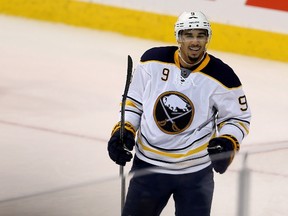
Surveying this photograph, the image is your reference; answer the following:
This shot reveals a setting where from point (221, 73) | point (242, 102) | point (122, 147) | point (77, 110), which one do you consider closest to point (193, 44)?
point (221, 73)

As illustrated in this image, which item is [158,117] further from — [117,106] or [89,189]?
[117,106]

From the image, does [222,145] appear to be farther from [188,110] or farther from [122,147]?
[122,147]

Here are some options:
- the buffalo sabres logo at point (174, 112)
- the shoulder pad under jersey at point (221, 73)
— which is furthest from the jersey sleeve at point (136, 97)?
the shoulder pad under jersey at point (221, 73)

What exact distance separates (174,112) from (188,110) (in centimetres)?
5

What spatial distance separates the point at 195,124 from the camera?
355 centimetres

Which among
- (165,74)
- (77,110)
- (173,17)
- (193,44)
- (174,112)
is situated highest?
(173,17)

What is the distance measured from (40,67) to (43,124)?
1577 millimetres

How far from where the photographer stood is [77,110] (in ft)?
22.0

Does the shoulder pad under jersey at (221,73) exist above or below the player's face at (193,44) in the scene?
below

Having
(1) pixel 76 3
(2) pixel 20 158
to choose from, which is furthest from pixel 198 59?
(1) pixel 76 3

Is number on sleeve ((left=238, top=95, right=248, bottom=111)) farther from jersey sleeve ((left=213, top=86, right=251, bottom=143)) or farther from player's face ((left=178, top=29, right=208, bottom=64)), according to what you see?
player's face ((left=178, top=29, right=208, bottom=64))

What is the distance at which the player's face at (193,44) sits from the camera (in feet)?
11.5

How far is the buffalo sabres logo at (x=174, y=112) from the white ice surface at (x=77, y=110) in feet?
0.91

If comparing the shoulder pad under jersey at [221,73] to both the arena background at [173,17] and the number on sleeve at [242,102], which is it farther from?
the arena background at [173,17]
